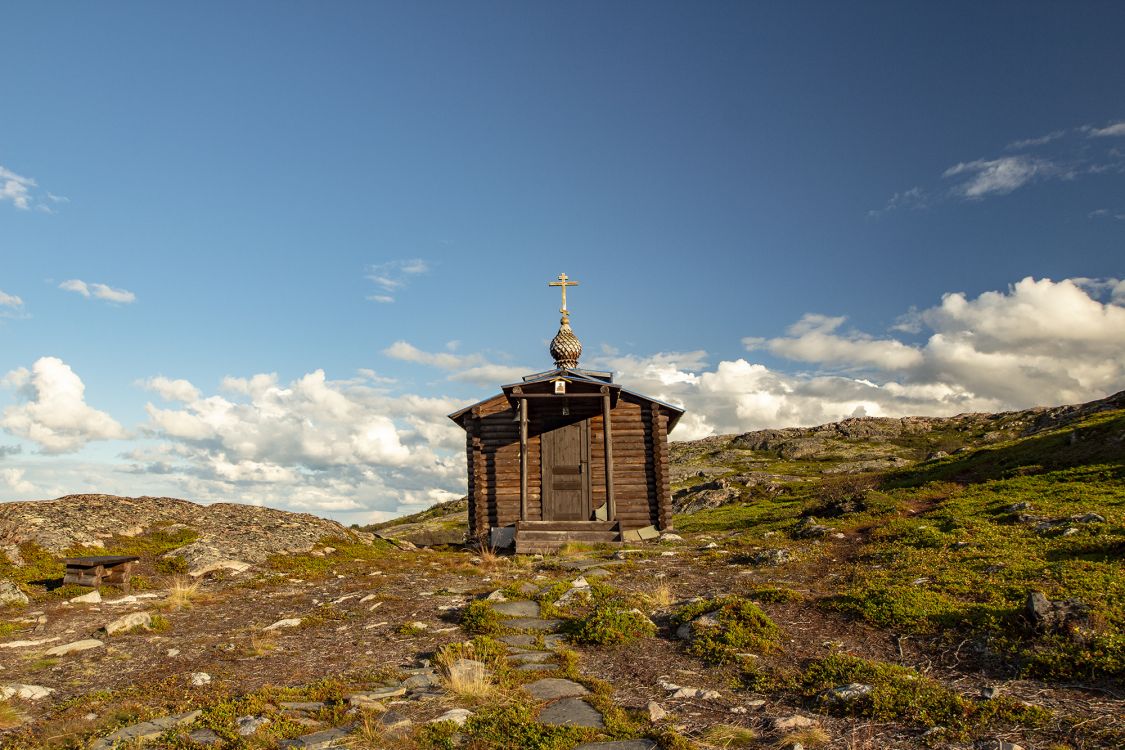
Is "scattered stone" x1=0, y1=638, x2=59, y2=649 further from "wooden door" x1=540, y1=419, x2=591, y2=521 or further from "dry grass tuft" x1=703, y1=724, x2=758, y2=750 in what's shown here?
"wooden door" x1=540, y1=419, x2=591, y2=521

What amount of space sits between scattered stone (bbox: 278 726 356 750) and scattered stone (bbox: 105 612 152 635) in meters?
7.12

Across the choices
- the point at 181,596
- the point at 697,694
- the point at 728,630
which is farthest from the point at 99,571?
the point at 697,694

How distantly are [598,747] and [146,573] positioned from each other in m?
16.0

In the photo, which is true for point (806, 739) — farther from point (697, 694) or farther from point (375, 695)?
point (375, 695)

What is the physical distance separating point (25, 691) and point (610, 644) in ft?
23.5

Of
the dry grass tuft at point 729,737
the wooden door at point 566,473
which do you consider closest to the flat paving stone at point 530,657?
the dry grass tuft at point 729,737

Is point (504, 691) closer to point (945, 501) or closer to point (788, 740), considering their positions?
point (788, 740)

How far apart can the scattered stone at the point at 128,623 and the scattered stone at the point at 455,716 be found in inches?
306

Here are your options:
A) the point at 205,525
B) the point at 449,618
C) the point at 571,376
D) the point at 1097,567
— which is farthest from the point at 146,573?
the point at 1097,567

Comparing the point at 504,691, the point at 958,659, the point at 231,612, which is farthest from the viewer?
the point at 231,612

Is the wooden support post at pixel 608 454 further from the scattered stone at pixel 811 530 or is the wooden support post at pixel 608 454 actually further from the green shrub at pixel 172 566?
the green shrub at pixel 172 566

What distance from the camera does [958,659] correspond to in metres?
8.18

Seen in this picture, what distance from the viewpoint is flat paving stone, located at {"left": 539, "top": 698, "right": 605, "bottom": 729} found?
659 centimetres

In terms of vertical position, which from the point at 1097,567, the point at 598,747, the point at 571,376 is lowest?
the point at 598,747
